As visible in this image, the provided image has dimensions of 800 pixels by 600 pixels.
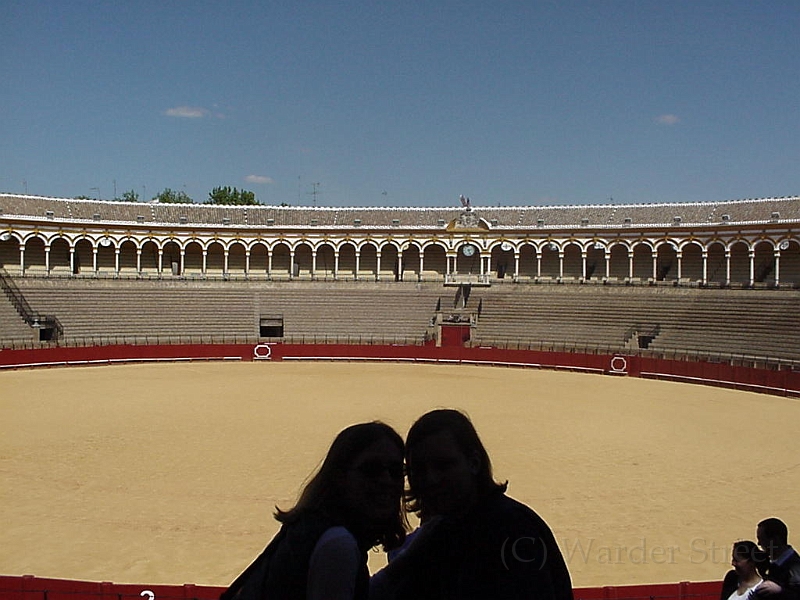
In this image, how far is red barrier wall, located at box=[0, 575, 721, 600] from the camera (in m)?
5.84

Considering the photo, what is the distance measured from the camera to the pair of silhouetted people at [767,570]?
11.4 ft

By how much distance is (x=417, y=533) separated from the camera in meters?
2.42

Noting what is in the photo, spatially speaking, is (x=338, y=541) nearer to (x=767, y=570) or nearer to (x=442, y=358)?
(x=767, y=570)

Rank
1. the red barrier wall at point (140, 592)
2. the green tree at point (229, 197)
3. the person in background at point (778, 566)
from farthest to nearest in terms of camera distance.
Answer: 1. the green tree at point (229, 197)
2. the red barrier wall at point (140, 592)
3. the person in background at point (778, 566)

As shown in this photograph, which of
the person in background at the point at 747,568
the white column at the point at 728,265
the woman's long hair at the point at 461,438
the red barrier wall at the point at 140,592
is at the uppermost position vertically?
the white column at the point at 728,265

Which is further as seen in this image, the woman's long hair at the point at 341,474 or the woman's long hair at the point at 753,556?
the woman's long hair at the point at 753,556

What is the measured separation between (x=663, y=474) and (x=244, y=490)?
7.70 m

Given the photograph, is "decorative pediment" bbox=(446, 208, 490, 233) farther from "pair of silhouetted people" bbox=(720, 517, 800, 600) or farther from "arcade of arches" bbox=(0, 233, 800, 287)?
"pair of silhouetted people" bbox=(720, 517, 800, 600)

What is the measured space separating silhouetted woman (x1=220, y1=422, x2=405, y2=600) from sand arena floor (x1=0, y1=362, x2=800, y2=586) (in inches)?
249

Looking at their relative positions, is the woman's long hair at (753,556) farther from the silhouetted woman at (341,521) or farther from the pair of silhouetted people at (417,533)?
the silhouetted woman at (341,521)

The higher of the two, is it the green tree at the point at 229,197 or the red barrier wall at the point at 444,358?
the green tree at the point at 229,197

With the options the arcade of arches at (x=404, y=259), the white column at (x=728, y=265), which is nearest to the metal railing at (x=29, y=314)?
the arcade of arches at (x=404, y=259)

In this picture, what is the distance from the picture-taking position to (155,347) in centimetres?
3553

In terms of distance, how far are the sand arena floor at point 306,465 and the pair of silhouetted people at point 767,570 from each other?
430 cm
